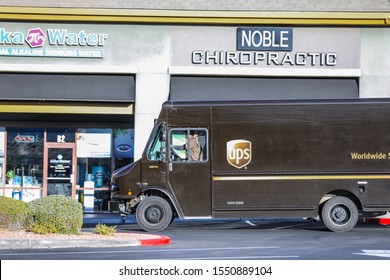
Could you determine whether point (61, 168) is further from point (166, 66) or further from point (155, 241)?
point (155, 241)

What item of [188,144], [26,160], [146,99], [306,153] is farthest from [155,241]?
[26,160]

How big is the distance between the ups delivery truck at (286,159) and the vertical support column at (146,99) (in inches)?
308

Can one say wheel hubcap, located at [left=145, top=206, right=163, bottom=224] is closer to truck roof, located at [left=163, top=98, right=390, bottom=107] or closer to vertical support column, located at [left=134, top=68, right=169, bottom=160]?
truck roof, located at [left=163, top=98, right=390, bottom=107]

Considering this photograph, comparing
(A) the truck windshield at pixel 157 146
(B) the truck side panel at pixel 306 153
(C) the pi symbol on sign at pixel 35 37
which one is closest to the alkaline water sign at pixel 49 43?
(C) the pi symbol on sign at pixel 35 37

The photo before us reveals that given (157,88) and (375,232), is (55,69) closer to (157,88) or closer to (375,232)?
(157,88)

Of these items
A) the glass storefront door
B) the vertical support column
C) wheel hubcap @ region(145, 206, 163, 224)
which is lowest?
wheel hubcap @ region(145, 206, 163, 224)

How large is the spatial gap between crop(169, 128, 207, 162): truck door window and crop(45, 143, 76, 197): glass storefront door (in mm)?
9695

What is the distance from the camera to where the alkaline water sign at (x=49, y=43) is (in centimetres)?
2638

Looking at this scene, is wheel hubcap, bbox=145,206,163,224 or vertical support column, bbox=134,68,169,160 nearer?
wheel hubcap, bbox=145,206,163,224

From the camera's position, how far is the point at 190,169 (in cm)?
1891

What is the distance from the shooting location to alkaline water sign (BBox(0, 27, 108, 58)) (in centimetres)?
2638

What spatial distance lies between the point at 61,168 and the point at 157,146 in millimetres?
9765

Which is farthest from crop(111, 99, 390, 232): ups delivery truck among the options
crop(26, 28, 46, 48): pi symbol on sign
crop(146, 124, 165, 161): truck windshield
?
crop(26, 28, 46, 48): pi symbol on sign

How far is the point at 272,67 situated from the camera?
2680 centimetres
